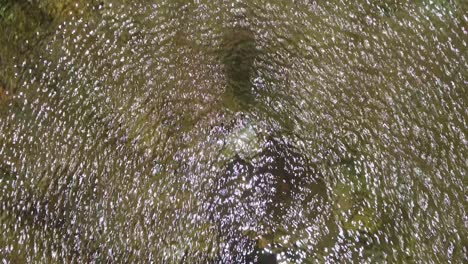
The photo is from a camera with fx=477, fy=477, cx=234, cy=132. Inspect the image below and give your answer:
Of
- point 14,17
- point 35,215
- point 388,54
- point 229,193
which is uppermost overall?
point 14,17

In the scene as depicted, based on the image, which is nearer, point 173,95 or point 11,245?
point 11,245

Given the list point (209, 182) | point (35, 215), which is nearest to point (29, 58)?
point (35, 215)

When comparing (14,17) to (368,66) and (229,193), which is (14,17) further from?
(368,66)

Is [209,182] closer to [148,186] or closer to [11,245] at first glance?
[148,186]

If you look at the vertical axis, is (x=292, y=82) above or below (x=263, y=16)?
→ below

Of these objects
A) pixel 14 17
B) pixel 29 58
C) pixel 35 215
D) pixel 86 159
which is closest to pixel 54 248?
pixel 35 215

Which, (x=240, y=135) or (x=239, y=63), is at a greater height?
(x=239, y=63)
